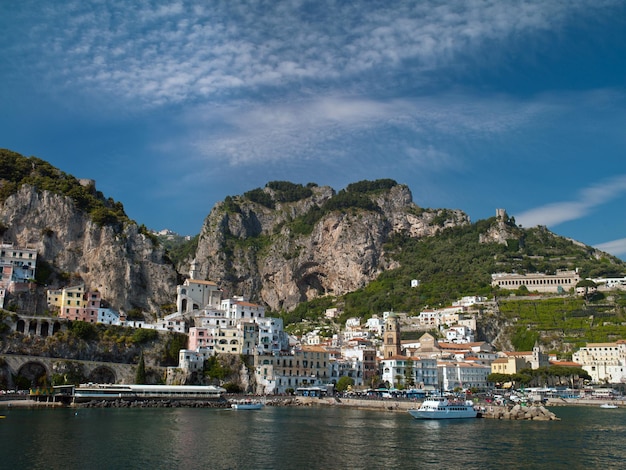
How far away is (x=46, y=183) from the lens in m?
89.9

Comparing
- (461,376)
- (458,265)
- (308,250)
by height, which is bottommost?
(461,376)

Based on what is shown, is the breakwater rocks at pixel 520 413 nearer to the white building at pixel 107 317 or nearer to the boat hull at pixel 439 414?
the boat hull at pixel 439 414

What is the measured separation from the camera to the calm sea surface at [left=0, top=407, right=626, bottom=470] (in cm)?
3350

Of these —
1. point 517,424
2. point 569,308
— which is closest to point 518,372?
point 569,308

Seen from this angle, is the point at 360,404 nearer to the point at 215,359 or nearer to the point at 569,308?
the point at 215,359

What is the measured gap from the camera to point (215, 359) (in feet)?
261

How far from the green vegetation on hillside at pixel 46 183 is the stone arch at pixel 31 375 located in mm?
26180

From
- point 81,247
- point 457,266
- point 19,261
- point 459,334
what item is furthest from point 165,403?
point 457,266

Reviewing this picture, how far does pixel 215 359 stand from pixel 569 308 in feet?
209

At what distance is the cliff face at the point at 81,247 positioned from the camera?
279ft

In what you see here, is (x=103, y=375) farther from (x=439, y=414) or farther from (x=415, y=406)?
(x=439, y=414)

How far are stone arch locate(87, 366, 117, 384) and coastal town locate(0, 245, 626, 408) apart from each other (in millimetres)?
6736

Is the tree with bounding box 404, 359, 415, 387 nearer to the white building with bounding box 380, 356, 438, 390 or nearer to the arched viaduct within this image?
the white building with bounding box 380, 356, 438, 390

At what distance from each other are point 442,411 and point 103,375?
3670 centimetres
